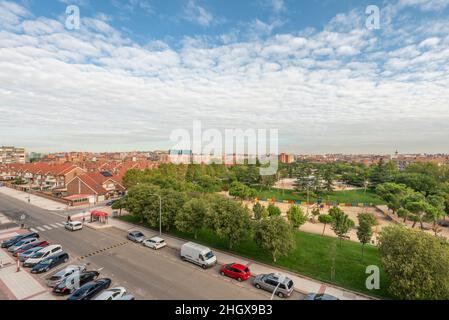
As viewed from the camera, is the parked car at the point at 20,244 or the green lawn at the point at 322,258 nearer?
the green lawn at the point at 322,258

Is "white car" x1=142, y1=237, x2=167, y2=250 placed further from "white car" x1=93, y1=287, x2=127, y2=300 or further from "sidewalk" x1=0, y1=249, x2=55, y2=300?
"sidewalk" x1=0, y1=249, x2=55, y2=300

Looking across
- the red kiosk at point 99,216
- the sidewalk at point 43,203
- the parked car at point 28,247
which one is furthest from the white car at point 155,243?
the sidewalk at point 43,203

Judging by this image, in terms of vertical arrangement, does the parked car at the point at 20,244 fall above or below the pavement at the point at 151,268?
above

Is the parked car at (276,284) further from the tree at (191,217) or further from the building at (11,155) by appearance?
the building at (11,155)

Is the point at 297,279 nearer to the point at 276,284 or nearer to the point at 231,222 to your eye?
the point at 276,284

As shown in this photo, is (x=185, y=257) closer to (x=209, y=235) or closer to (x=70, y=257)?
(x=209, y=235)

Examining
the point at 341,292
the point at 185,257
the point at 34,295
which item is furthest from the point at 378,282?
the point at 34,295
